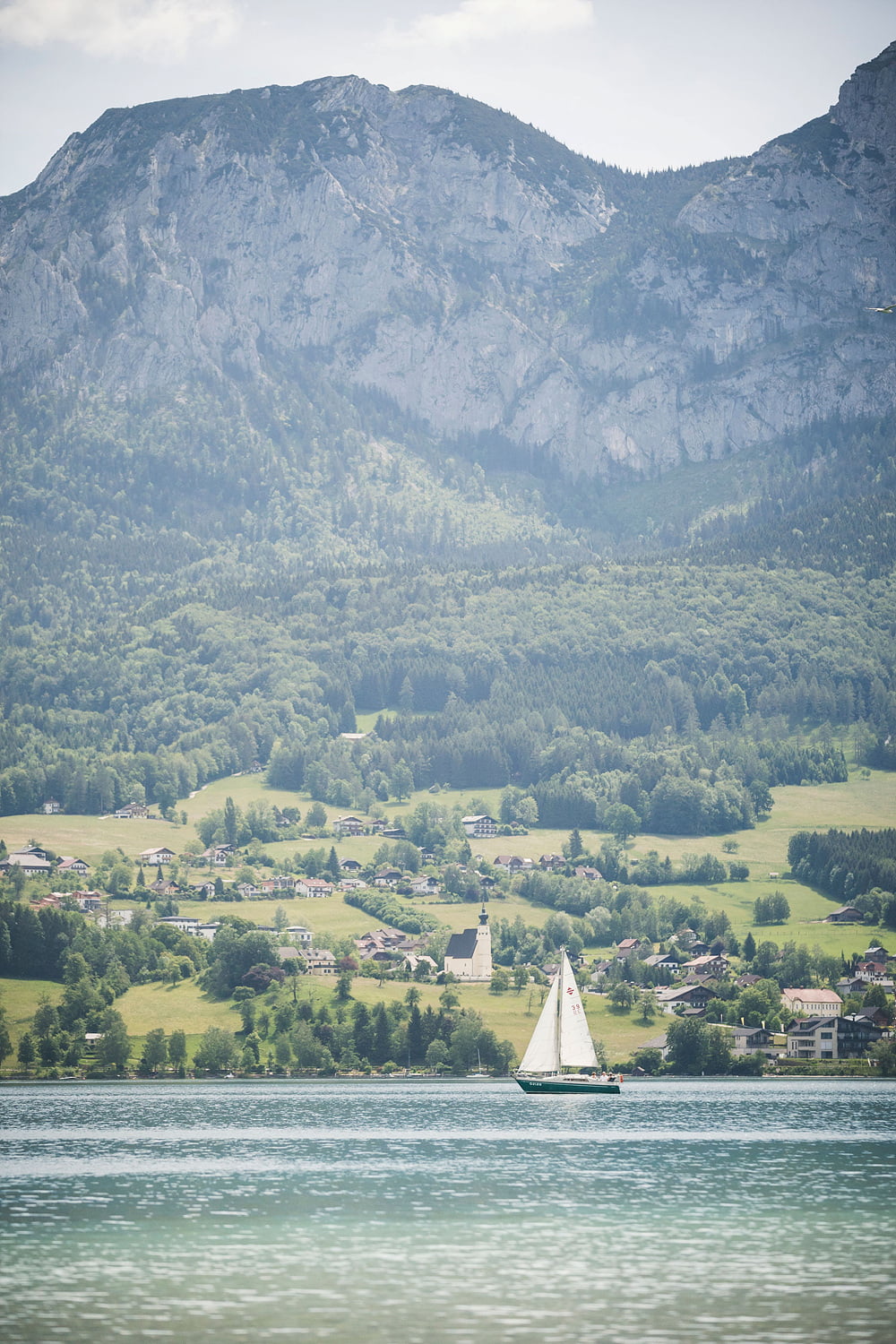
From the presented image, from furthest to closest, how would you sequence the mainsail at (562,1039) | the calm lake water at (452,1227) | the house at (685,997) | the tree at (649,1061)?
1. the house at (685,997)
2. the tree at (649,1061)
3. the mainsail at (562,1039)
4. the calm lake water at (452,1227)

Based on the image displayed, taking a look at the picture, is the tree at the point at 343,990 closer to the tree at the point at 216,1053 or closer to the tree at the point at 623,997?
the tree at the point at 216,1053

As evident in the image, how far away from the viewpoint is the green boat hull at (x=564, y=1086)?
148 metres

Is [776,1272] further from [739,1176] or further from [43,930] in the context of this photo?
[43,930]

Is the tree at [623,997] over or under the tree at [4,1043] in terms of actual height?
over

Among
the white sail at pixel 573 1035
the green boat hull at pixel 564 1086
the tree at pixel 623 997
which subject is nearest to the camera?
the white sail at pixel 573 1035

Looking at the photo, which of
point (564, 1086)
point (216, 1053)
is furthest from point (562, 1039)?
point (216, 1053)

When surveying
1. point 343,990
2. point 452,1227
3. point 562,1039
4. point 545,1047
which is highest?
Answer: point 343,990

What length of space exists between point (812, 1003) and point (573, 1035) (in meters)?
50.9

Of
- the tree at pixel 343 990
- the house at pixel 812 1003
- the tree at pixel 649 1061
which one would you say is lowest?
the tree at pixel 649 1061

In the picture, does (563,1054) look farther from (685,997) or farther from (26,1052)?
(26,1052)

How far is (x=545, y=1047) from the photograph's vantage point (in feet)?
493

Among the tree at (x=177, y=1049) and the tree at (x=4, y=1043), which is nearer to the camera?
the tree at (x=177, y=1049)

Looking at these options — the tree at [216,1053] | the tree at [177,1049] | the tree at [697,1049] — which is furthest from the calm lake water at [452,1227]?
the tree at [697,1049]

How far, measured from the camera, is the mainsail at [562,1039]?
147500 millimetres
